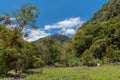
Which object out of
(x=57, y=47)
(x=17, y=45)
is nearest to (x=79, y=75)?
(x=17, y=45)

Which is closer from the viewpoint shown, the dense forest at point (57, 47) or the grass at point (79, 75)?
the grass at point (79, 75)

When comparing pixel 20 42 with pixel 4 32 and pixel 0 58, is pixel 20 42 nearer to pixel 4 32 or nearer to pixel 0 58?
pixel 4 32

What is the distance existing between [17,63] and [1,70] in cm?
472

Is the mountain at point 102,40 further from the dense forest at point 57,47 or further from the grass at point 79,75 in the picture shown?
the grass at point 79,75

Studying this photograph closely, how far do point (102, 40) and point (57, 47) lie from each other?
41.7ft

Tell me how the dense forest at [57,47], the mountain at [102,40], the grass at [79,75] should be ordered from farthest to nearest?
the mountain at [102,40]
the dense forest at [57,47]
the grass at [79,75]

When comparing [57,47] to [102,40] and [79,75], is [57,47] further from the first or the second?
[79,75]

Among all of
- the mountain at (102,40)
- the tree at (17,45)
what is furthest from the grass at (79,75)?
the mountain at (102,40)

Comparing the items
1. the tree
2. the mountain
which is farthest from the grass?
the mountain

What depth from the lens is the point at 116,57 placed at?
7219 cm

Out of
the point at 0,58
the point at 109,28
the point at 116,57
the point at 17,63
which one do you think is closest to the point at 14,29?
the point at 17,63

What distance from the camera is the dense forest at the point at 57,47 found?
36.7 m

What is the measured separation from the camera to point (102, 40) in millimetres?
81938

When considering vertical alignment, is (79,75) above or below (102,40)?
below
